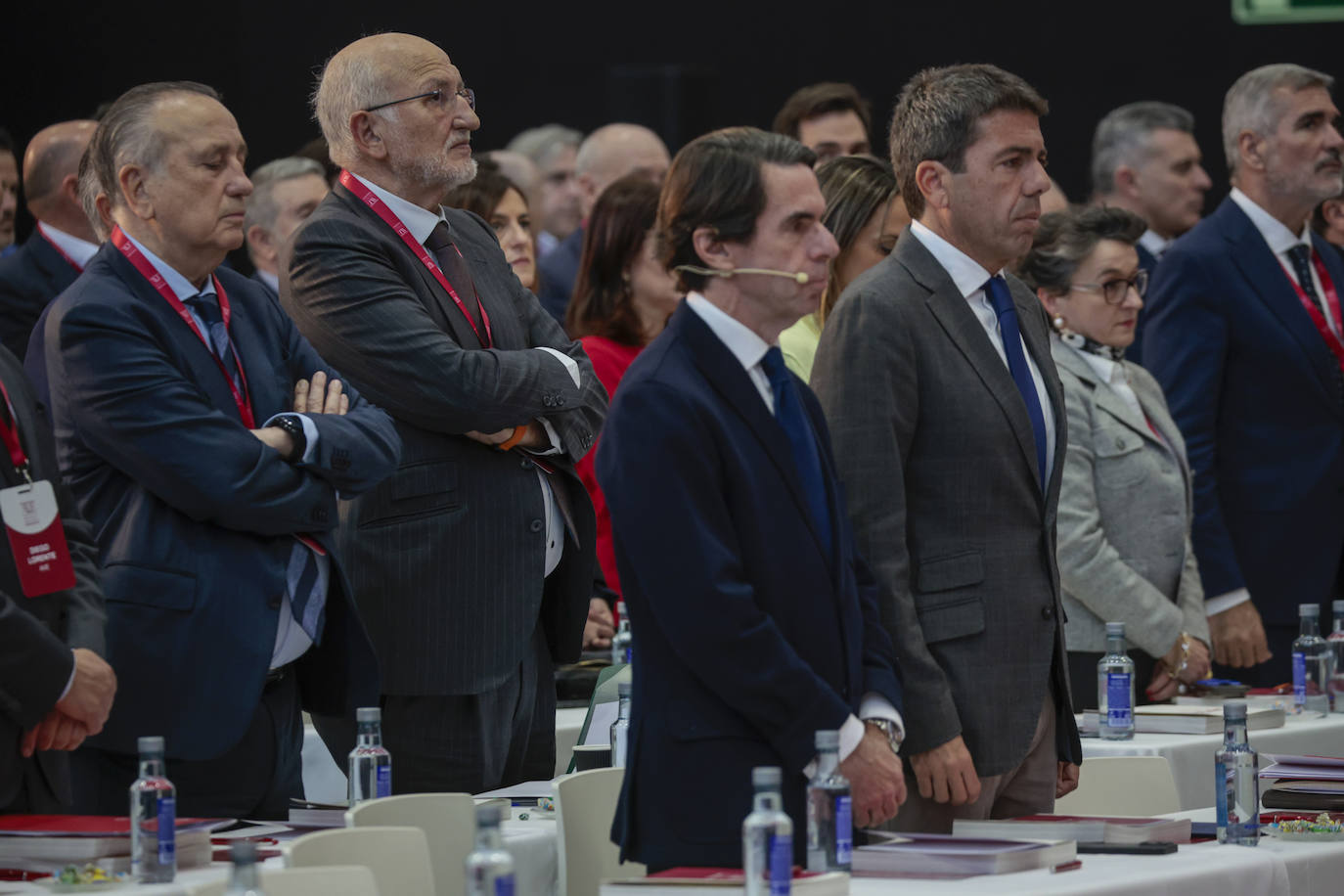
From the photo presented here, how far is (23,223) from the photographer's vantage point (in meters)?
7.02

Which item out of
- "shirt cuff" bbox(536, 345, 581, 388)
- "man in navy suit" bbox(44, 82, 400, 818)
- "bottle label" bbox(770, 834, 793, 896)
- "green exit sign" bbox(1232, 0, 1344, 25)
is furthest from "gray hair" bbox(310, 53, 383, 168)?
"green exit sign" bbox(1232, 0, 1344, 25)

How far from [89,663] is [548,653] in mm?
1170

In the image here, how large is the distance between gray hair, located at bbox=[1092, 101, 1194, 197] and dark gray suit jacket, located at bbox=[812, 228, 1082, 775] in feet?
13.6

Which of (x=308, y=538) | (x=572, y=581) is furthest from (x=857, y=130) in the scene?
(x=308, y=538)

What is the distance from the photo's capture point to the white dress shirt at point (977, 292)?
3387 millimetres

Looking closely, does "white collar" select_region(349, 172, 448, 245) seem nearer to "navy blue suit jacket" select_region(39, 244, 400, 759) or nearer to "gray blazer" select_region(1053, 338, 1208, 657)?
"navy blue suit jacket" select_region(39, 244, 400, 759)

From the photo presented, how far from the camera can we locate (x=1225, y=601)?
5.32 meters

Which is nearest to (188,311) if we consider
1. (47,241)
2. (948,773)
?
(948,773)

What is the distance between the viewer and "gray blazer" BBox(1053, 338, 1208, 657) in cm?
476

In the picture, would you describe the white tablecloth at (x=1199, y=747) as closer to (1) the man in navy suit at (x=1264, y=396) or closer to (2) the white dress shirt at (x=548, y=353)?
(1) the man in navy suit at (x=1264, y=396)

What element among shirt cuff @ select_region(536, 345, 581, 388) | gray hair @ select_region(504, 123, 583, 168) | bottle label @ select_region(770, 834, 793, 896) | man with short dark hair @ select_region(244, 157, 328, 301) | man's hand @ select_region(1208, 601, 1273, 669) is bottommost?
bottle label @ select_region(770, 834, 793, 896)

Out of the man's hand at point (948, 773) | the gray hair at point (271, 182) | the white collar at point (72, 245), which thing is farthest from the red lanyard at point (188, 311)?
the gray hair at point (271, 182)

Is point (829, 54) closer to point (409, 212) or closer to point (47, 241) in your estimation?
point (47, 241)

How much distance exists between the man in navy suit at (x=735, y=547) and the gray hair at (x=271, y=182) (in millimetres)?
3559
